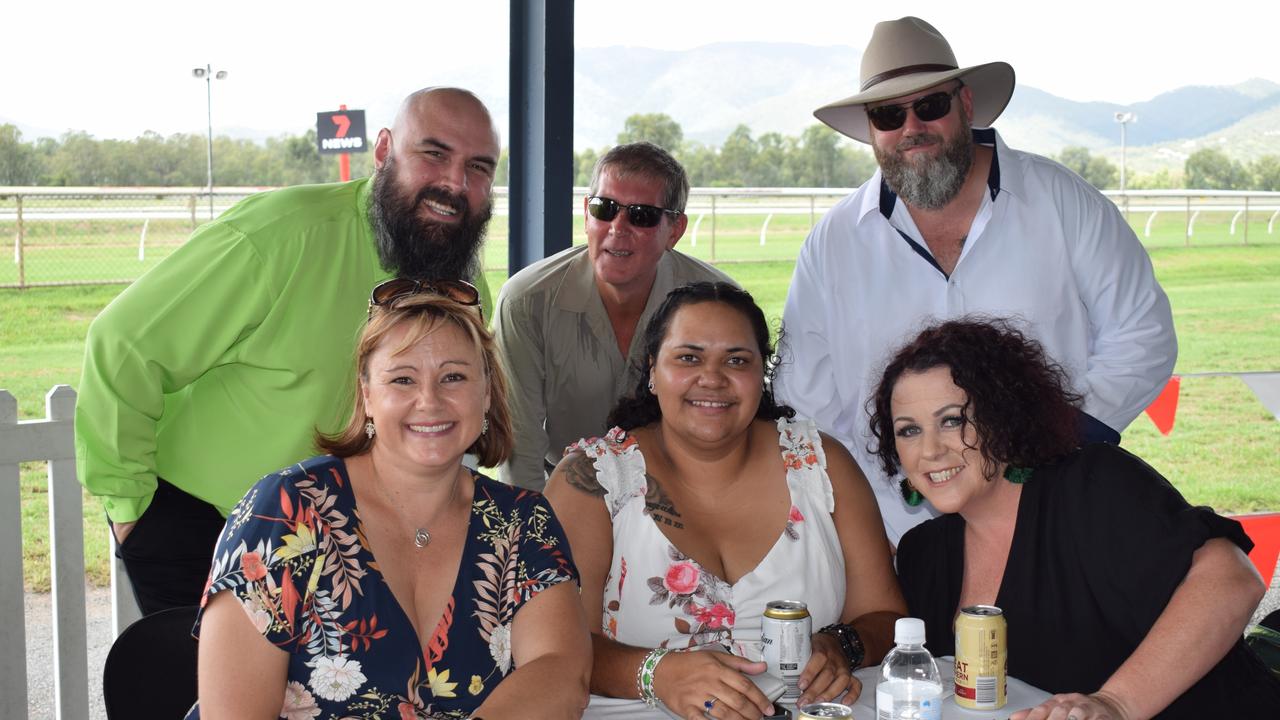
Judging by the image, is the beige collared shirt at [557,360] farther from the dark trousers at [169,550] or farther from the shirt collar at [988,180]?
the dark trousers at [169,550]

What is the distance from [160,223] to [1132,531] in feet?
65.6

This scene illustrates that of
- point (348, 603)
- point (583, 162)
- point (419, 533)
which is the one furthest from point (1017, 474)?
point (583, 162)

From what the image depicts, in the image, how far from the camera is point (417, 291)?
2.33 m

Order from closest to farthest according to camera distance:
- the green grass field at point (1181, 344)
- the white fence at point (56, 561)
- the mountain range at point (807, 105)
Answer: the white fence at point (56, 561) < the green grass field at point (1181, 344) < the mountain range at point (807, 105)

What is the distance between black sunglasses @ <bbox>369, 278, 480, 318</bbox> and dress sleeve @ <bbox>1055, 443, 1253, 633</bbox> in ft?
4.35

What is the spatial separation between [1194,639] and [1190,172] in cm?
2785

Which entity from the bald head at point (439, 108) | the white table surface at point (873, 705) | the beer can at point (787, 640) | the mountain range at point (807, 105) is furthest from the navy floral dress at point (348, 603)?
the mountain range at point (807, 105)

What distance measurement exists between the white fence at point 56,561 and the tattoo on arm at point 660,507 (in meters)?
2.09

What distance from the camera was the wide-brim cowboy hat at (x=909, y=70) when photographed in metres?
3.29

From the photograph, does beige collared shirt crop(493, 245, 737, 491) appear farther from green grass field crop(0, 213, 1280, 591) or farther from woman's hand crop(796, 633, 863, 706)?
green grass field crop(0, 213, 1280, 591)

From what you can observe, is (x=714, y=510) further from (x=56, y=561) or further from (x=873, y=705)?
(x=56, y=561)

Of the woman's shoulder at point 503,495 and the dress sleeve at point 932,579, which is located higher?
the woman's shoulder at point 503,495

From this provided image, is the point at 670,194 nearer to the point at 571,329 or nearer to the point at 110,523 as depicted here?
the point at 571,329

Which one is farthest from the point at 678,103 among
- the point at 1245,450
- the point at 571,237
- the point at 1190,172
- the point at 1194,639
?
the point at 1194,639
